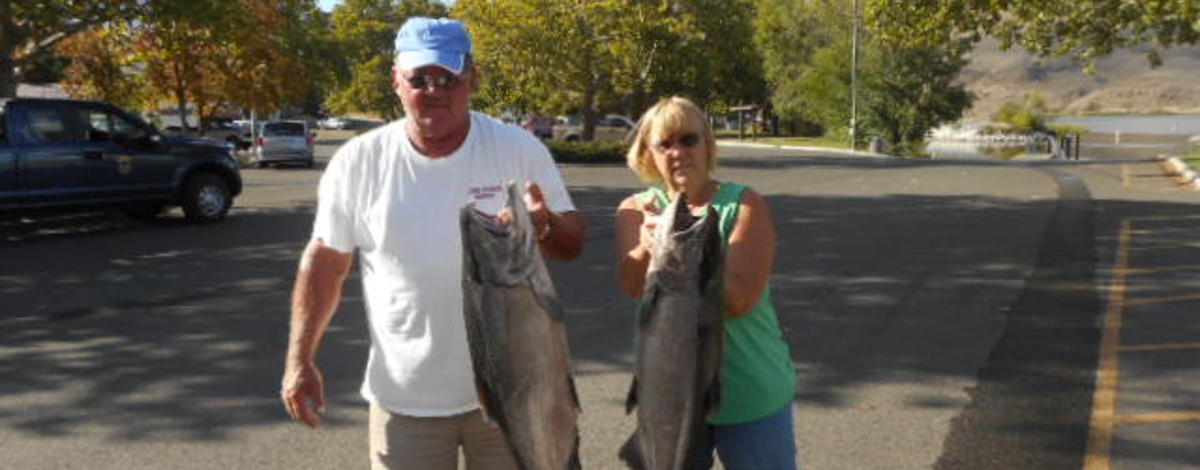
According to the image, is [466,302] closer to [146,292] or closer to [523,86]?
[146,292]

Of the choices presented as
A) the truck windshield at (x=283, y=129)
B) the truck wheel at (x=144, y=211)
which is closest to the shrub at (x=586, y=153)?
the truck windshield at (x=283, y=129)

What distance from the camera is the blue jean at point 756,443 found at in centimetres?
261

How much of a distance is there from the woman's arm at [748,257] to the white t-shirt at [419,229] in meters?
0.42

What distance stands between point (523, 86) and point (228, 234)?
21.6 meters

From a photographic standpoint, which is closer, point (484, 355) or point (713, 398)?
point (484, 355)

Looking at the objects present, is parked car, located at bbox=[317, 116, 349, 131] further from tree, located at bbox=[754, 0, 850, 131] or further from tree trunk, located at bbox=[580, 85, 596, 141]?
tree trunk, located at bbox=[580, 85, 596, 141]

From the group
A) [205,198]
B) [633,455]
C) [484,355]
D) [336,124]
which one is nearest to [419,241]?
[484,355]

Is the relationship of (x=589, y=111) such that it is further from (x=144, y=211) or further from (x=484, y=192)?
(x=484, y=192)

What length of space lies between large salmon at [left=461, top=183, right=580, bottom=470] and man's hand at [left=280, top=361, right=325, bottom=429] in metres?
0.81

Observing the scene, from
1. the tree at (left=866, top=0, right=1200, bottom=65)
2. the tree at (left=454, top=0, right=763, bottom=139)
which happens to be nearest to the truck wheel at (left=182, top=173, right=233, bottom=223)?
the tree at (left=866, top=0, right=1200, bottom=65)

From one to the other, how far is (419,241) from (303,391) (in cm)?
55

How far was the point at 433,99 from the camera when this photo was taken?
248 cm

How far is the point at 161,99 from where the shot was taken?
3216cm

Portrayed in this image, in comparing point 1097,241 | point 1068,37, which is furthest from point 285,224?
point 1068,37
